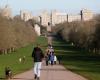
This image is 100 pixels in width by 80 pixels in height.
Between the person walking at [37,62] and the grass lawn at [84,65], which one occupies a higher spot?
the person walking at [37,62]

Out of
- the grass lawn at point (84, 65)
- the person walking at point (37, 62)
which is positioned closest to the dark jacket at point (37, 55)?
the person walking at point (37, 62)

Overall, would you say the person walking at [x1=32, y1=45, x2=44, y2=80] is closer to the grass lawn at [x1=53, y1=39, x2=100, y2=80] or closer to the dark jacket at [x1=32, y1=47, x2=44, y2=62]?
the dark jacket at [x1=32, y1=47, x2=44, y2=62]

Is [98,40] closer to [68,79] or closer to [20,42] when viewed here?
[20,42]

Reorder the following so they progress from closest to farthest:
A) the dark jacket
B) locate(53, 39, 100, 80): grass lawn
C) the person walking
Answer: the person walking
the dark jacket
locate(53, 39, 100, 80): grass lawn

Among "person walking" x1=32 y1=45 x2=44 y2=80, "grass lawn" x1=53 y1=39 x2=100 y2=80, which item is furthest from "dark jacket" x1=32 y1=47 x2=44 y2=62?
"grass lawn" x1=53 y1=39 x2=100 y2=80

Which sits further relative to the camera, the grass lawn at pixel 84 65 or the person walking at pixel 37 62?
the grass lawn at pixel 84 65

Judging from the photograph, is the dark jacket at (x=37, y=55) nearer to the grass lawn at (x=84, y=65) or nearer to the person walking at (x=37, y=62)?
the person walking at (x=37, y=62)

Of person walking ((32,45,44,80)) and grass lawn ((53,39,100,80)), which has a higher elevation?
person walking ((32,45,44,80))

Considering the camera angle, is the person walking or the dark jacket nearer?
the person walking

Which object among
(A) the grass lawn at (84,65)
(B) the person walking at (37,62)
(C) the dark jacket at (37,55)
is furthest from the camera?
(A) the grass lawn at (84,65)

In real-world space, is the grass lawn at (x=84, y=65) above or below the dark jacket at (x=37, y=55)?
below

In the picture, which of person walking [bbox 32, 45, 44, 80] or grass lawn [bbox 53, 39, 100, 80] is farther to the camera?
grass lawn [bbox 53, 39, 100, 80]

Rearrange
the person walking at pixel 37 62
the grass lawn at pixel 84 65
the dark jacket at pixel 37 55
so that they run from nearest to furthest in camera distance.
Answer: the person walking at pixel 37 62 → the dark jacket at pixel 37 55 → the grass lawn at pixel 84 65

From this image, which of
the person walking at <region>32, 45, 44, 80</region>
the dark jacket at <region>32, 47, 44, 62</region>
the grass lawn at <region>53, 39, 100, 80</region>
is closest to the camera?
the person walking at <region>32, 45, 44, 80</region>
